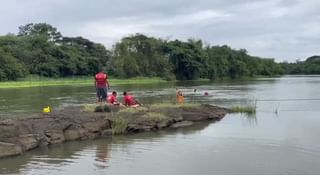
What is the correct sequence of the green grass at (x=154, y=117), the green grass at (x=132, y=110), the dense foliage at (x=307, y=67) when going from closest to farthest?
the green grass at (x=154, y=117), the green grass at (x=132, y=110), the dense foliage at (x=307, y=67)

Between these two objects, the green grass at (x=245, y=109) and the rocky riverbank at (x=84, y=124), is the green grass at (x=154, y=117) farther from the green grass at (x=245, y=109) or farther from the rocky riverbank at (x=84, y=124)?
the green grass at (x=245, y=109)

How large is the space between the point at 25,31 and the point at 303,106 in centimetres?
Result: 10858

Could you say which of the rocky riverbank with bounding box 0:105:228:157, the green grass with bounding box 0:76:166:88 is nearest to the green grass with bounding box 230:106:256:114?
the rocky riverbank with bounding box 0:105:228:157

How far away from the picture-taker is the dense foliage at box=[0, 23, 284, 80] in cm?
9431

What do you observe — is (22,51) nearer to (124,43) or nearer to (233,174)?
(124,43)

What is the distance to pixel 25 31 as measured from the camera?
131250 mm

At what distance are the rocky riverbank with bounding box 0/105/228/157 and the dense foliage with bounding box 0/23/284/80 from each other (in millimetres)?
64851

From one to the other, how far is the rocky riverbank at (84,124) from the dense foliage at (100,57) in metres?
64.9

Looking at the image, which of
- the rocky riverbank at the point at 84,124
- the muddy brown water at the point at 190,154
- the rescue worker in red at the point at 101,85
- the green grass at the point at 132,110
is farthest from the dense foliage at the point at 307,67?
the muddy brown water at the point at 190,154

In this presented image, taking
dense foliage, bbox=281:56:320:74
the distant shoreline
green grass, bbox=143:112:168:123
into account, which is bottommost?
green grass, bbox=143:112:168:123

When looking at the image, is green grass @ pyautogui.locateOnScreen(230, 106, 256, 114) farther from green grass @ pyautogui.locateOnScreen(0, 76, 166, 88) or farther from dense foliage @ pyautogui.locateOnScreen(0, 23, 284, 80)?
dense foliage @ pyautogui.locateOnScreen(0, 23, 284, 80)

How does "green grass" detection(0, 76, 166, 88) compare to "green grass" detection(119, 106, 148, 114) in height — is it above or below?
above

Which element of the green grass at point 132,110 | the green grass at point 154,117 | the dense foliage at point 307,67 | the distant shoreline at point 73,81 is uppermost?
the dense foliage at point 307,67

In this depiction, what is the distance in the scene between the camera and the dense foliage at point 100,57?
3713 inches
